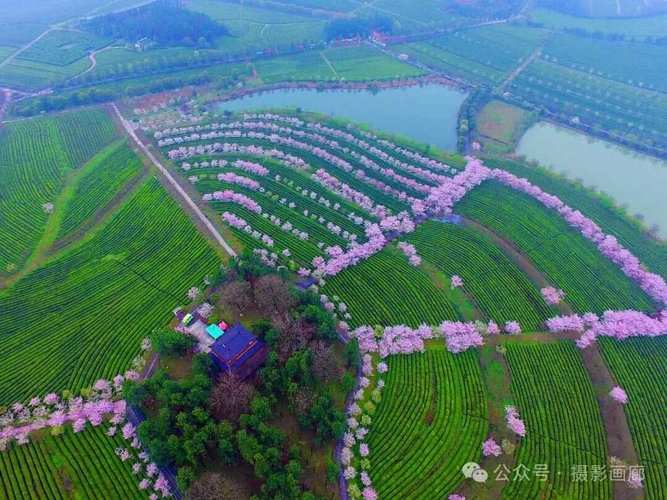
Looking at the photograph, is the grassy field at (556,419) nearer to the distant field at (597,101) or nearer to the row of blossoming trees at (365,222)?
the row of blossoming trees at (365,222)

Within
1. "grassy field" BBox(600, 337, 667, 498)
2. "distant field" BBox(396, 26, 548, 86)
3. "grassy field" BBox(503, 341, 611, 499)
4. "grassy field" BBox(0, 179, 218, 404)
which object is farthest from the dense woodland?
"distant field" BBox(396, 26, 548, 86)

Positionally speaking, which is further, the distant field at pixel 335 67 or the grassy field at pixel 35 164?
the distant field at pixel 335 67

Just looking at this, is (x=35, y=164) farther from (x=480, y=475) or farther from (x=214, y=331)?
(x=480, y=475)

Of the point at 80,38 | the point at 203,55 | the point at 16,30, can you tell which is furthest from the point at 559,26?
the point at 16,30

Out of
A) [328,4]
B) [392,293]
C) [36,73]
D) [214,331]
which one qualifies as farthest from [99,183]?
[328,4]

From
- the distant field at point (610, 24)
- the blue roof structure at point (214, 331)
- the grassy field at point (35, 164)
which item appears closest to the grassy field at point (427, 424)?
the blue roof structure at point (214, 331)

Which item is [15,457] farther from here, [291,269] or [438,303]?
[438,303]
